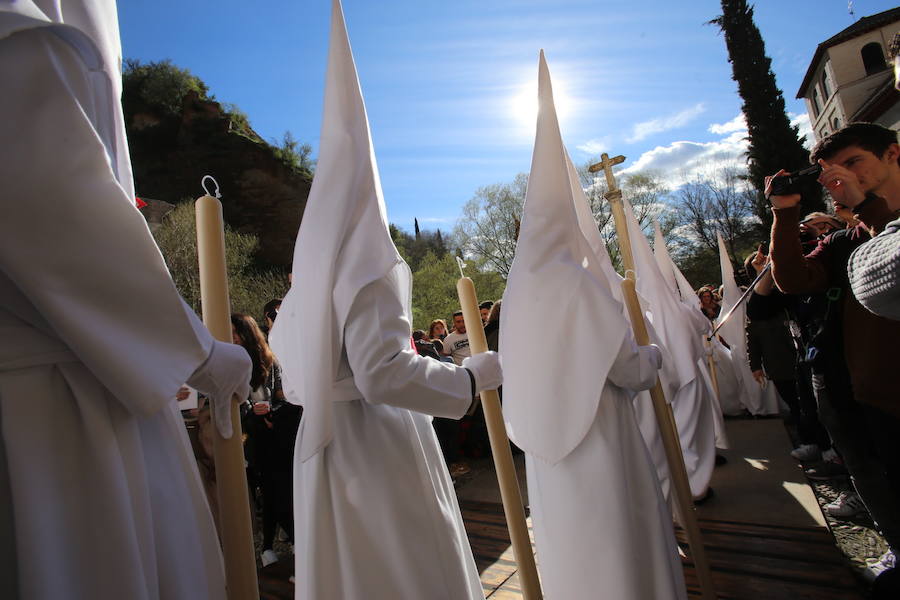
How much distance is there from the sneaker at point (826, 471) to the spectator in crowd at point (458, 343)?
13.5ft

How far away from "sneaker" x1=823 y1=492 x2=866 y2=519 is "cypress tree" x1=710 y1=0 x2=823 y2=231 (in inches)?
1023

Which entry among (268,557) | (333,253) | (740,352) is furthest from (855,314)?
(740,352)

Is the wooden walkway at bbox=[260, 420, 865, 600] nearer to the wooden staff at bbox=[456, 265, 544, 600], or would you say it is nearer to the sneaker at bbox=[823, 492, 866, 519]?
the sneaker at bbox=[823, 492, 866, 519]

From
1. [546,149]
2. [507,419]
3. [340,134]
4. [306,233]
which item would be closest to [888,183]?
[546,149]

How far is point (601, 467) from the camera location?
2.31 metres

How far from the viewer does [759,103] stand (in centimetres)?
2680

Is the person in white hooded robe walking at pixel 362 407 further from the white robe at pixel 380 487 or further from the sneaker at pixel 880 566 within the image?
the sneaker at pixel 880 566

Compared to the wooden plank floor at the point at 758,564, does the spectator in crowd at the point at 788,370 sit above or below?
above

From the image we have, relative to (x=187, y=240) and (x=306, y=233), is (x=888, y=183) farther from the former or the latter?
(x=187, y=240)

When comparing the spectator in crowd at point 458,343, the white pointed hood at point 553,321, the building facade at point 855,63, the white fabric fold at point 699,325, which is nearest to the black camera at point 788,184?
the white pointed hood at point 553,321

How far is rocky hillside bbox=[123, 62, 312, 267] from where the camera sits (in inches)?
1265

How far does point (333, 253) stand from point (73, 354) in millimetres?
1049

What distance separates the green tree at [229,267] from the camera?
2391 centimetres

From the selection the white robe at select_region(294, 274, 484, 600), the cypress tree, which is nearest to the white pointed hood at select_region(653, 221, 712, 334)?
the white robe at select_region(294, 274, 484, 600)
